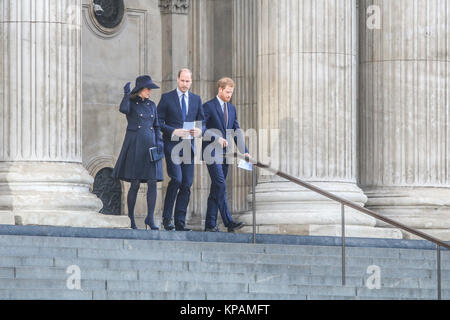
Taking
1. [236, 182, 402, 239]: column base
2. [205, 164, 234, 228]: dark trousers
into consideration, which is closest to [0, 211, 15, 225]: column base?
[205, 164, 234, 228]: dark trousers

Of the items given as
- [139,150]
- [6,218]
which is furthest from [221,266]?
[6,218]

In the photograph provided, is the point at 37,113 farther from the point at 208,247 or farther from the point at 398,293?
the point at 398,293

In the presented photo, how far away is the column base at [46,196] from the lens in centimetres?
1942

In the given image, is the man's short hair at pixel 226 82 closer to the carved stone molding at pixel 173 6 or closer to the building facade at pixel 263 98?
the building facade at pixel 263 98

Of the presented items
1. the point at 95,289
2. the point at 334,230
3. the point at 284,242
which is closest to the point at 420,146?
the point at 334,230

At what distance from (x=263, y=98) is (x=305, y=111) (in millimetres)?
772

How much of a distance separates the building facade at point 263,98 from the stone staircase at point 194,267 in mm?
1844

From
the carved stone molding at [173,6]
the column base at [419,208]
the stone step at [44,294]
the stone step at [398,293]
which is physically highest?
the carved stone molding at [173,6]

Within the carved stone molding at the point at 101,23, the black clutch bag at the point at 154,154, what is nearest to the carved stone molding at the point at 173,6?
the carved stone molding at the point at 101,23

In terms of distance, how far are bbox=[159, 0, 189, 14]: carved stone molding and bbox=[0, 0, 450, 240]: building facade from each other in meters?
0.04

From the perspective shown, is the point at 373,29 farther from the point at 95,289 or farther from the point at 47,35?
the point at 95,289

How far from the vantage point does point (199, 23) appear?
26.6 m

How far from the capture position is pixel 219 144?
20.6 meters
